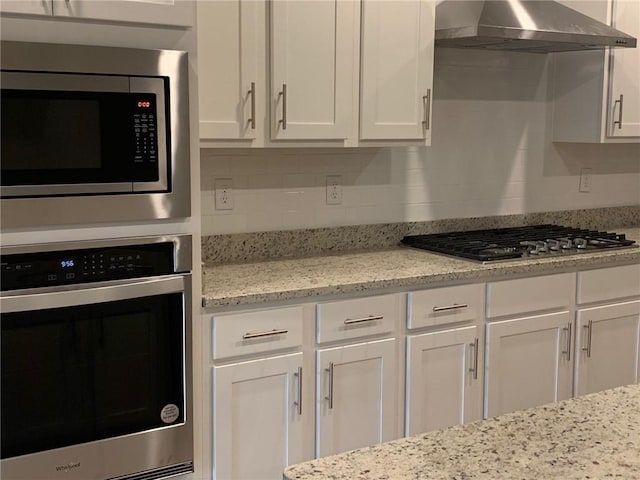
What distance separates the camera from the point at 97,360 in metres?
2.29

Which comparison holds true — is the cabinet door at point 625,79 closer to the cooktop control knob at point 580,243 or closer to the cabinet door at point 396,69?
the cooktop control knob at point 580,243

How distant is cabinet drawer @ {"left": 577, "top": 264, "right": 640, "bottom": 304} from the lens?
3328 mm

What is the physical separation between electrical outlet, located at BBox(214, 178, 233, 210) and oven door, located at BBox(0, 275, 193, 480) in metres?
0.81

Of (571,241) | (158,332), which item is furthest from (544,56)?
(158,332)

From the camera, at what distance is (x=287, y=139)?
286cm

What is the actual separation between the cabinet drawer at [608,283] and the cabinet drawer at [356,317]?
96cm

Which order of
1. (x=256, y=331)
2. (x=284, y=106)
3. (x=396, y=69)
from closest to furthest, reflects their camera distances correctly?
1. (x=256, y=331)
2. (x=284, y=106)
3. (x=396, y=69)

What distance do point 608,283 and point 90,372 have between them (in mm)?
2233

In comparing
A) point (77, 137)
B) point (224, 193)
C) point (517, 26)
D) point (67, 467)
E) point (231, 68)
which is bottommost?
point (67, 467)

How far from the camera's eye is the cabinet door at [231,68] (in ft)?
8.79

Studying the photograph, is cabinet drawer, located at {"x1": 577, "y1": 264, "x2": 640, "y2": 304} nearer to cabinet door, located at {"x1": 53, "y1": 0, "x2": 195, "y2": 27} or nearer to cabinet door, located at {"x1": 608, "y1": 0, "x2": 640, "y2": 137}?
cabinet door, located at {"x1": 608, "y1": 0, "x2": 640, "y2": 137}

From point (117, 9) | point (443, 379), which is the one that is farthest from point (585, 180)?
point (117, 9)

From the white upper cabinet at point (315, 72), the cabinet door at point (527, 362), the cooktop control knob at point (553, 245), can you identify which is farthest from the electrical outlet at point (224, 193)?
the cooktop control knob at point (553, 245)

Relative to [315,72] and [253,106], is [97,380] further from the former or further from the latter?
[315,72]
